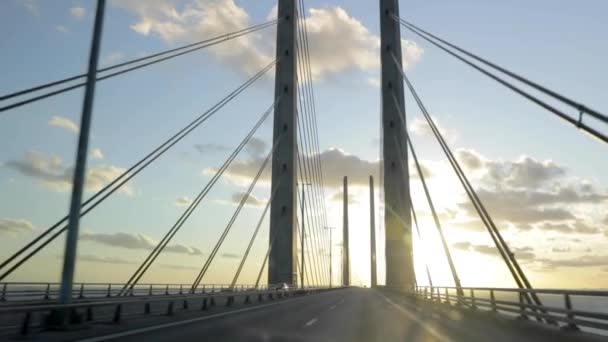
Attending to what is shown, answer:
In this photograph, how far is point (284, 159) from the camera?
36375mm

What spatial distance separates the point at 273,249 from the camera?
1423 inches

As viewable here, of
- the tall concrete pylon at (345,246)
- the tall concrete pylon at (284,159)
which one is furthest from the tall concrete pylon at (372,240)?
the tall concrete pylon at (284,159)

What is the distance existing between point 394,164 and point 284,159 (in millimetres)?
7271

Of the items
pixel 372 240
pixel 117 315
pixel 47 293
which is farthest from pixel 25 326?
pixel 372 240

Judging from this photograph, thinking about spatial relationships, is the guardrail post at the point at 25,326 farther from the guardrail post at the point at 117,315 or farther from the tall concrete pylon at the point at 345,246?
the tall concrete pylon at the point at 345,246

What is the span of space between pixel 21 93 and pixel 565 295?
1347 centimetres

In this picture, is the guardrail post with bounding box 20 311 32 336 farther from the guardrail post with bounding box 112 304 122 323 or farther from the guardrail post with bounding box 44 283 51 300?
the guardrail post with bounding box 44 283 51 300

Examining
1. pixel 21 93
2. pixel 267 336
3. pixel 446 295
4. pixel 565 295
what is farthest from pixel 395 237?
pixel 21 93

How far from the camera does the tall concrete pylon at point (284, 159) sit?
1410 inches

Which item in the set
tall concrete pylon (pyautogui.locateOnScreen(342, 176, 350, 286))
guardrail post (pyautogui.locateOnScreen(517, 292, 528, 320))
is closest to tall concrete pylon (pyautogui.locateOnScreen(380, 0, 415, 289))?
guardrail post (pyautogui.locateOnScreen(517, 292, 528, 320))

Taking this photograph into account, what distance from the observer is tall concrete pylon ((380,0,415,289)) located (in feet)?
113

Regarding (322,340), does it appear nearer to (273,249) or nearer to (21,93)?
(21,93)

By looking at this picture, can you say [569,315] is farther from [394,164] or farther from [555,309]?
[394,164]

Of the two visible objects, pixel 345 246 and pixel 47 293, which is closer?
pixel 47 293
